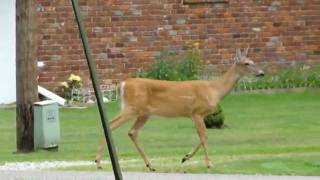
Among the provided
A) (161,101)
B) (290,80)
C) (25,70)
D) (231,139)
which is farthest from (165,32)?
(161,101)

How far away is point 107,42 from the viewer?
26234 mm

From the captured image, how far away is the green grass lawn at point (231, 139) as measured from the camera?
14.3 m

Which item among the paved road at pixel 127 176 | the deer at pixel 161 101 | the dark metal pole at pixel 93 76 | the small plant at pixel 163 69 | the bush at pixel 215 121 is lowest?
the bush at pixel 215 121

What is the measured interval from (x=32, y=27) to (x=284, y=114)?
7.02m

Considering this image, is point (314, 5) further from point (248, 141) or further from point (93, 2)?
point (248, 141)

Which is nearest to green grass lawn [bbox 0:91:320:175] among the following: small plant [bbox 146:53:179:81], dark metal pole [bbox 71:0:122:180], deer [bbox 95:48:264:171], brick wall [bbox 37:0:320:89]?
deer [bbox 95:48:264:171]

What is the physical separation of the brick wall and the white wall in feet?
2.06

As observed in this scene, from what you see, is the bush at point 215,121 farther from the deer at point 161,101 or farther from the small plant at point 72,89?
the small plant at point 72,89

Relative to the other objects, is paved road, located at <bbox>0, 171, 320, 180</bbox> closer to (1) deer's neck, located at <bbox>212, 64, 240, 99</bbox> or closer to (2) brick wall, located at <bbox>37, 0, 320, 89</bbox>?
(1) deer's neck, located at <bbox>212, 64, 240, 99</bbox>

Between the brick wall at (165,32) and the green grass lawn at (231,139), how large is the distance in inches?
64.4

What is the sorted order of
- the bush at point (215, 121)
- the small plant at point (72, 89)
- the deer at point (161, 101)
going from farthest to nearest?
the small plant at point (72, 89), the bush at point (215, 121), the deer at point (161, 101)

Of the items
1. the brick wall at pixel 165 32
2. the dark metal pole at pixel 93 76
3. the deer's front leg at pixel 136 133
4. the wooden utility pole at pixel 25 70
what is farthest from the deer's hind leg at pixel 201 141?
the brick wall at pixel 165 32

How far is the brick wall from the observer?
25.8 m

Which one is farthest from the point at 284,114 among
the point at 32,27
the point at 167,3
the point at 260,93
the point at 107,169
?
the point at 107,169
